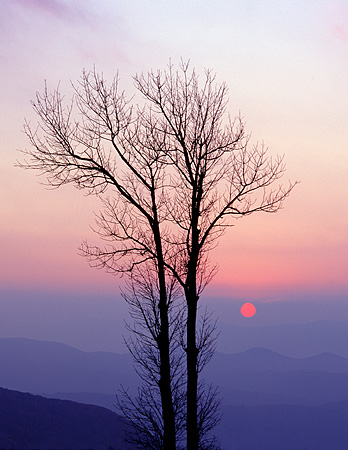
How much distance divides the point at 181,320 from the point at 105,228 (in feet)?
12.2

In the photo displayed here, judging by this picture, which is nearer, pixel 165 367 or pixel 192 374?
pixel 192 374

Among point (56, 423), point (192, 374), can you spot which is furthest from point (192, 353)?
point (56, 423)

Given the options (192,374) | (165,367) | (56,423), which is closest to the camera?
(192,374)

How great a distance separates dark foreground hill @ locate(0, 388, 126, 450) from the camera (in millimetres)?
132500

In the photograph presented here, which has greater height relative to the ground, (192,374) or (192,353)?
(192,353)

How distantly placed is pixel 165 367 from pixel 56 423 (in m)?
153

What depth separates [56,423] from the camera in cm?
15688

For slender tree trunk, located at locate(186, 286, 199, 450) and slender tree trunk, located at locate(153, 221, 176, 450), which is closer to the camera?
slender tree trunk, located at locate(186, 286, 199, 450)

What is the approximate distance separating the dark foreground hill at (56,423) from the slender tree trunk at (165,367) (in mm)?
110302

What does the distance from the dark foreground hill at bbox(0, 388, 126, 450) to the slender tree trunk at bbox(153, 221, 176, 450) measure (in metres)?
110

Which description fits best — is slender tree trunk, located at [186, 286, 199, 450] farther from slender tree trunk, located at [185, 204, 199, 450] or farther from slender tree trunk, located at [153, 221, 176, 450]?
slender tree trunk, located at [153, 221, 176, 450]

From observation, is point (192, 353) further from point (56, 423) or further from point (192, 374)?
point (56, 423)

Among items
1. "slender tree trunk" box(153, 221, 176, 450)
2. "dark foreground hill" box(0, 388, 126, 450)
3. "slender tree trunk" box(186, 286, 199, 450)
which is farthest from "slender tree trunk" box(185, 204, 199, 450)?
"dark foreground hill" box(0, 388, 126, 450)

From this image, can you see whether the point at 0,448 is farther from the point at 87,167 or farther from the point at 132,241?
the point at 87,167
